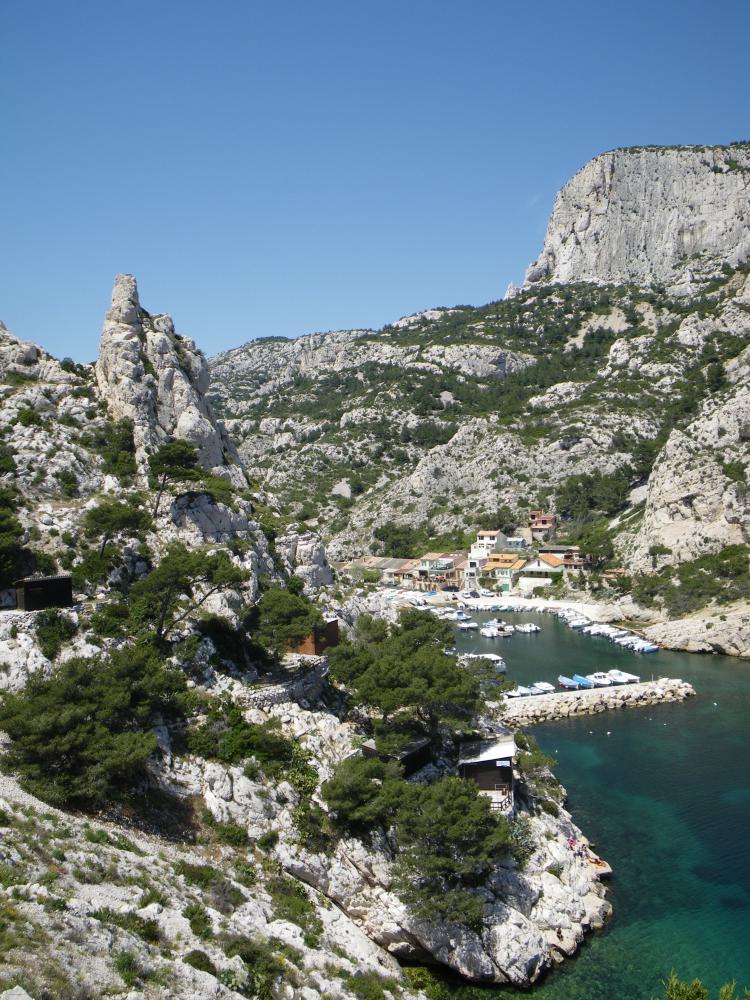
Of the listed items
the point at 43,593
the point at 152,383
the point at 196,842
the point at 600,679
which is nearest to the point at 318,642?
the point at 43,593

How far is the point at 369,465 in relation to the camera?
151375 millimetres

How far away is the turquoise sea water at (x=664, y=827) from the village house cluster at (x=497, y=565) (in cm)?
3934

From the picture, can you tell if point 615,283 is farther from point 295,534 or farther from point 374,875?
point 374,875

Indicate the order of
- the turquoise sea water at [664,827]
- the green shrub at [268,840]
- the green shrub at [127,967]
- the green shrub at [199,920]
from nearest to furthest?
1. the green shrub at [127,967]
2. the green shrub at [199,920]
3. the turquoise sea water at [664,827]
4. the green shrub at [268,840]

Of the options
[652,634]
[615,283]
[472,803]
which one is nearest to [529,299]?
[615,283]

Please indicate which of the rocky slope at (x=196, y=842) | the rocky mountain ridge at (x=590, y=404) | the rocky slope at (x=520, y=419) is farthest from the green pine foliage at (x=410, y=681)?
the rocky slope at (x=520, y=419)

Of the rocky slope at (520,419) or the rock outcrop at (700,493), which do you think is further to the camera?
the rocky slope at (520,419)

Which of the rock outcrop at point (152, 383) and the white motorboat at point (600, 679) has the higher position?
the rock outcrop at point (152, 383)

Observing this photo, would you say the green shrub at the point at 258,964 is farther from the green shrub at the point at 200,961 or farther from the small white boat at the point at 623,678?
the small white boat at the point at 623,678

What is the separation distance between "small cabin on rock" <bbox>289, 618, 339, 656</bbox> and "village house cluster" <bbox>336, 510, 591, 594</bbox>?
6632cm

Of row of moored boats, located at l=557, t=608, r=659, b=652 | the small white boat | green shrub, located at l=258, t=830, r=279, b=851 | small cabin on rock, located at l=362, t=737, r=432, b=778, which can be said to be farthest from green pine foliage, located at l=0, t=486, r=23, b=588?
row of moored boats, located at l=557, t=608, r=659, b=652

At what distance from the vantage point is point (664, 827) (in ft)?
115

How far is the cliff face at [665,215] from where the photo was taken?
172 metres

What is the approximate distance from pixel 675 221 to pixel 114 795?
19507cm
